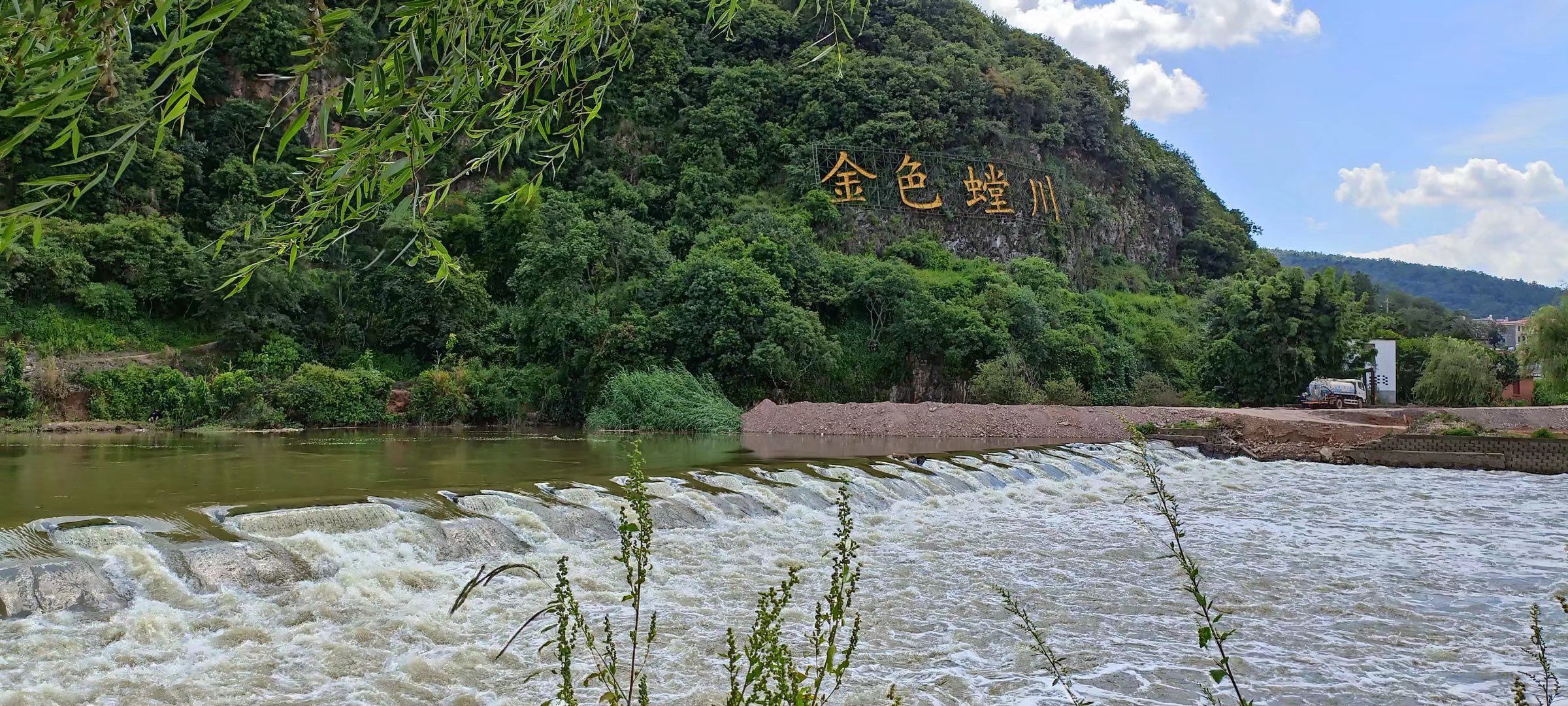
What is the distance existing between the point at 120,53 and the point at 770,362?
22.3 metres

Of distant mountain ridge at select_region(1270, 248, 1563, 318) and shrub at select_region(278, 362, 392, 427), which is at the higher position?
distant mountain ridge at select_region(1270, 248, 1563, 318)

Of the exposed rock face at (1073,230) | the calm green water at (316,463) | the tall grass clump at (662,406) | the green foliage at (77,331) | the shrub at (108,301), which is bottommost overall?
the calm green water at (316,463)

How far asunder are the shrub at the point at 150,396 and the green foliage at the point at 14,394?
167cm

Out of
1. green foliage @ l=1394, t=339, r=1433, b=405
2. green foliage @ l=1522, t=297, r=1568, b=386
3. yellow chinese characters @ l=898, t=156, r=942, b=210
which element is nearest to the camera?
green foliage @ l=1522, t=297, r=1568, b=386

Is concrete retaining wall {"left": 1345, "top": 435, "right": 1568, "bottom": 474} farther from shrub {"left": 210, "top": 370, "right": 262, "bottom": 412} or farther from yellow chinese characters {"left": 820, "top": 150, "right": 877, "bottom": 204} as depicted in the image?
shrub {"left": 210, "top": 370, "right": 262, "bottom": 412}

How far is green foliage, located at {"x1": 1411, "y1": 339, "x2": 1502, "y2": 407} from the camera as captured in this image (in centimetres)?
2672

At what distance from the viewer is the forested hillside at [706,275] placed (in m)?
24.8

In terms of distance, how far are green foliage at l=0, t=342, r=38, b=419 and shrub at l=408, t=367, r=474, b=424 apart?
8222 millimetres

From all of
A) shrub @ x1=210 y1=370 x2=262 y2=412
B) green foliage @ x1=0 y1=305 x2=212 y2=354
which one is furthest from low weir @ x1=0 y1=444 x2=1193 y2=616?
green foliage @ x1=0 y1=305 x2=212 y2=354

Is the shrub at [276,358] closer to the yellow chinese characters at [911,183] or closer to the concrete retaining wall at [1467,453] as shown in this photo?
the yellow chinese characters at [911,183]

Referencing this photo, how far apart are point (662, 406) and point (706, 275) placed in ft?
13.5

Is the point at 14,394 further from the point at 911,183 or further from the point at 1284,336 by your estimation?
the point at 1284,336

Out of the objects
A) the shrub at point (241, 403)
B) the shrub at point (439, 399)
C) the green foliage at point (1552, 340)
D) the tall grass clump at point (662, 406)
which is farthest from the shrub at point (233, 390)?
the green foliage at point (1552, 340)

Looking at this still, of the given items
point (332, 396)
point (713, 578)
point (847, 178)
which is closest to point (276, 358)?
point (332, 396)
